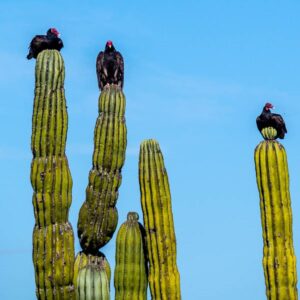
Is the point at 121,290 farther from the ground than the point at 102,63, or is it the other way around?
the point at 102,63

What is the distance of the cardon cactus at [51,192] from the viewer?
625 inches

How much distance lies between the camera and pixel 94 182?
55.3ft

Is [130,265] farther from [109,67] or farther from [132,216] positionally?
[109,67]

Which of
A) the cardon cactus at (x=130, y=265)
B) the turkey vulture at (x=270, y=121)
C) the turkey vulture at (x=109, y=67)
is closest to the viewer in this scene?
the turkey vulture at (x=270, y=121)

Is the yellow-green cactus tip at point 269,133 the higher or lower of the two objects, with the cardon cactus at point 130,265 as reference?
higher

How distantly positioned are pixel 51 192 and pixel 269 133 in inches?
138

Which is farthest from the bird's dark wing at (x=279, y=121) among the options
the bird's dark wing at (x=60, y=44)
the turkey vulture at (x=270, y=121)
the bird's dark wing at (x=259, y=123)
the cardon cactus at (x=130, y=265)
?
the bird's dark wing at (x=60, y=44)

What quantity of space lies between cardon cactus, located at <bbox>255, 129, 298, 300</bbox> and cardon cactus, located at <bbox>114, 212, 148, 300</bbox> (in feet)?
6.40

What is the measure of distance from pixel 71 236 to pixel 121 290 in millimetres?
1404

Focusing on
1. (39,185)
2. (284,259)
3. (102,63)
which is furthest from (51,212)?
(284,259)

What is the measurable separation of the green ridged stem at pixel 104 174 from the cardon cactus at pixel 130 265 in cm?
164

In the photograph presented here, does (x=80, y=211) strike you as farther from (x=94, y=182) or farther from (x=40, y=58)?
(x=40, y=58)

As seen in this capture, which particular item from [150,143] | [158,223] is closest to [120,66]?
[150,143]

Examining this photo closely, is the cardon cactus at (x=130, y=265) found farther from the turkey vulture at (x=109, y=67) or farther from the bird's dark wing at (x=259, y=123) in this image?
the turkey vulture at (x=109, y=67)
